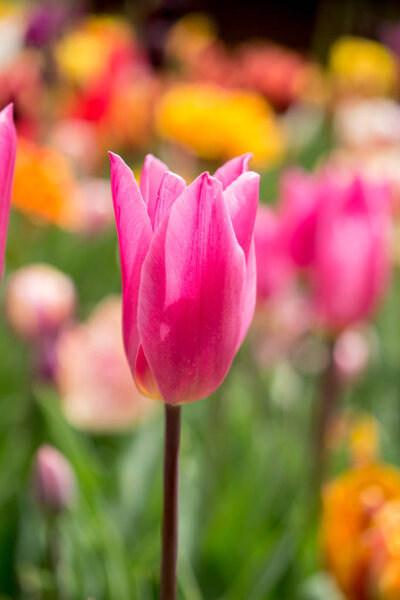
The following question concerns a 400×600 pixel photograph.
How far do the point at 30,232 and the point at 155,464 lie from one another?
0.43 metres

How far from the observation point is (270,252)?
60 centimetres

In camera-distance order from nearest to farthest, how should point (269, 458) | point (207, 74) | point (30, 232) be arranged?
point (269, 458) < point (30, 232) < point (207, 74)

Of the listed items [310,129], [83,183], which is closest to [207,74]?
[310,129]

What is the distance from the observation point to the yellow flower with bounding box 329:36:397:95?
1906mm

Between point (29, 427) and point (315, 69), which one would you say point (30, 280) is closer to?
point (29, 427)

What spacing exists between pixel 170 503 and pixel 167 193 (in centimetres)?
10

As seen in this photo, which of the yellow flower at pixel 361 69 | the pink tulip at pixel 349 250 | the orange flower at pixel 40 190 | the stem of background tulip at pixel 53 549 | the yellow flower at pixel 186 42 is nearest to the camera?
the stem of background tulip at pixel 53 549

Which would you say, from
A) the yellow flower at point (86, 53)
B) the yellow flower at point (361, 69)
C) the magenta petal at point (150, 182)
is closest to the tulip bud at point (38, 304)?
the magenta petal at point (150, 182)

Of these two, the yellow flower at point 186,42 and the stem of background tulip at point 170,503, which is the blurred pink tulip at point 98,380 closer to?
the stem of background tulip at point 170,503

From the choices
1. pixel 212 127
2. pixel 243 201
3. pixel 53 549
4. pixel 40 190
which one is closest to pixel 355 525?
pixel 53 549

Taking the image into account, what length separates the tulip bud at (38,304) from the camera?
2.19 feet

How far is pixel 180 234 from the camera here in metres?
0.23

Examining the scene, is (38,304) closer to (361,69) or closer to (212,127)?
Result: (212,127)

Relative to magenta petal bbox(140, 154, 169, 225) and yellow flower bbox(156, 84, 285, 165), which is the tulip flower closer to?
magenta petal bbox(140, 154, 169, 225)
